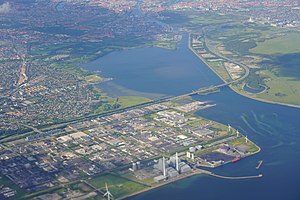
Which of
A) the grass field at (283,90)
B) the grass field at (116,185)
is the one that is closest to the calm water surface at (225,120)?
the grass field at (116,185)

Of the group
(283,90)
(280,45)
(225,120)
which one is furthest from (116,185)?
(280,45)

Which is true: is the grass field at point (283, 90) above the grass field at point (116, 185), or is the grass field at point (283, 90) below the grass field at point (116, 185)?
above

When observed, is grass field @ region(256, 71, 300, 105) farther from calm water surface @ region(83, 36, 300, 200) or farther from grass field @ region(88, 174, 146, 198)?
grass field @ region(88, 174, 146, 198)

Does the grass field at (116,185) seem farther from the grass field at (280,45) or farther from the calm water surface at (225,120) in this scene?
the grass field at (280,45)

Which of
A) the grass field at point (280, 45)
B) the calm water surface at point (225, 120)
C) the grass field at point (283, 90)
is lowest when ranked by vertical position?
the calm water surface at point (225, 120)

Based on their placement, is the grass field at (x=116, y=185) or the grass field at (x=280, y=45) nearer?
the grass field at (x=116, y=185)

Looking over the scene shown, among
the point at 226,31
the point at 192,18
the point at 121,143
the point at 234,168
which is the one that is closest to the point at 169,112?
the point at 121,143
